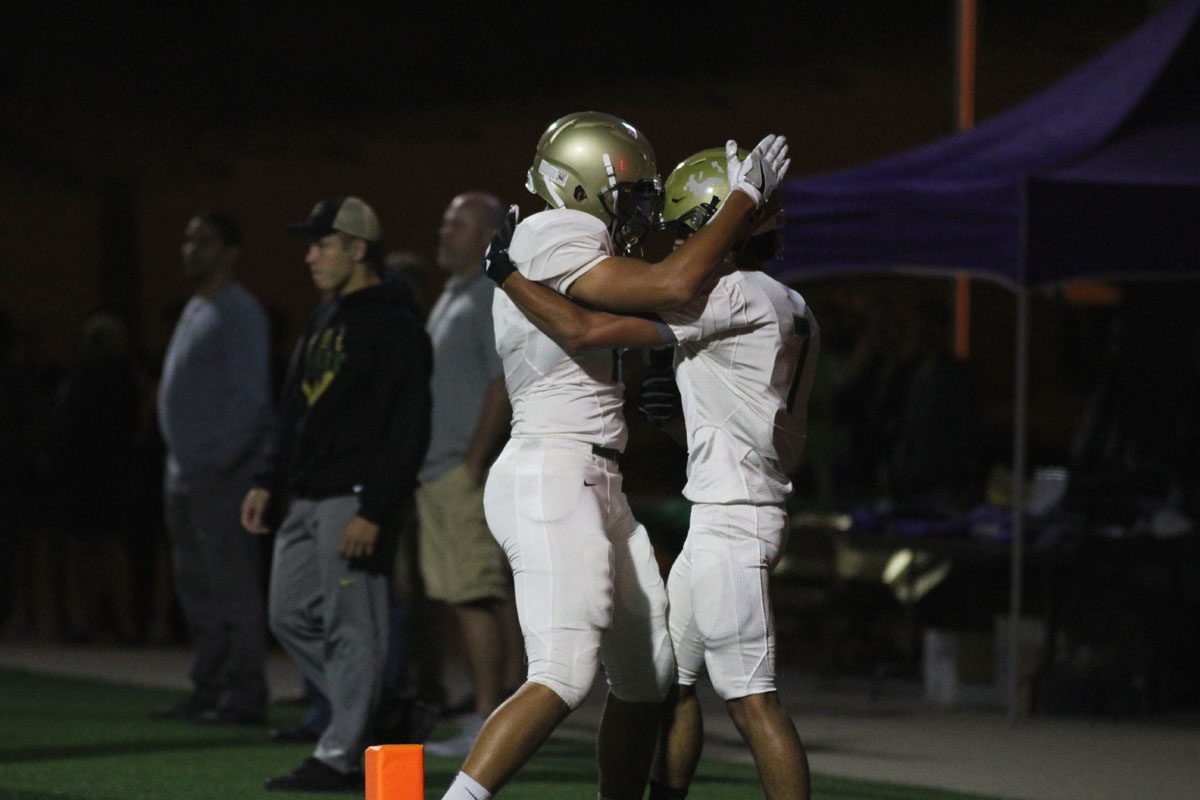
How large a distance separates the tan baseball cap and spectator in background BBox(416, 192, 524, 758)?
1001 mm

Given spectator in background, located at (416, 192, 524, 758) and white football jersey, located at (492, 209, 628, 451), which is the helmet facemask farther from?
spectator in background, located at (416, 192, 524, 758)

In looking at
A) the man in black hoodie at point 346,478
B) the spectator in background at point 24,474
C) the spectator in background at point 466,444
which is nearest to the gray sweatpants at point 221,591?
the spectator in background at point 466,444

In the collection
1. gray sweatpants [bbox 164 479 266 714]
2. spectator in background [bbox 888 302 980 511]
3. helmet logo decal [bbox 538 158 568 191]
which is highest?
helmet logo decal [bbox 538 158 568 191]

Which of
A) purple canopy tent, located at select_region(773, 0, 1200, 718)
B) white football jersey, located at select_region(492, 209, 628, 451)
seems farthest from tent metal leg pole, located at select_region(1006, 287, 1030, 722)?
white football jersey, located at select_region(492, 209, 628, 451)

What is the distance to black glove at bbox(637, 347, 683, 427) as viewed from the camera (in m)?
6.40

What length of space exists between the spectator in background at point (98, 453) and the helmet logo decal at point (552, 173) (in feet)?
24.8

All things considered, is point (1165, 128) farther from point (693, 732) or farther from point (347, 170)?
point (347, 170)

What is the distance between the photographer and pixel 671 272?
19.4 feet

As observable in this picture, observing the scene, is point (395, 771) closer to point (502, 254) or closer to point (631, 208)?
point (502, 254)

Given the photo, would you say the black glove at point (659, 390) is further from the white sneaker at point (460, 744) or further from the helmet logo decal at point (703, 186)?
the white sneaker at point (460, 744)

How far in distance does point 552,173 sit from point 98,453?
7.76 m

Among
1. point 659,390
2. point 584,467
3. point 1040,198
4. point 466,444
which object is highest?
point 1040,198

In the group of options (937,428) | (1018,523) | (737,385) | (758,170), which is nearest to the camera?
(758,170)

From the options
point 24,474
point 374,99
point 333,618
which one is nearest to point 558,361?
point 333,618
